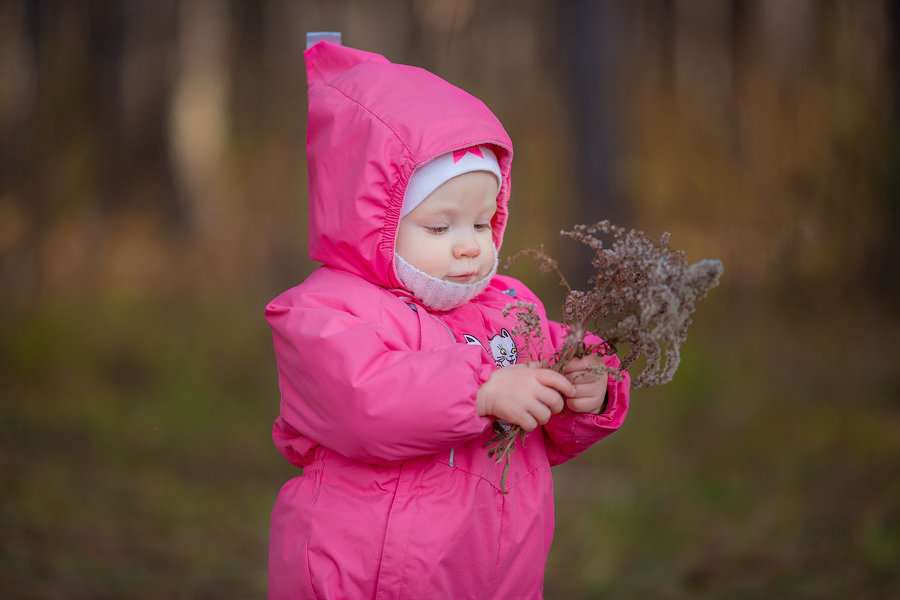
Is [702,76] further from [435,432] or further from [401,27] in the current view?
[435,432]

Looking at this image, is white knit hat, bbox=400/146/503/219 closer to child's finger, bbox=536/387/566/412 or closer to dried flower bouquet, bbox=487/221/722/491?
dried flower bouquet, bbox=487/221/722/491

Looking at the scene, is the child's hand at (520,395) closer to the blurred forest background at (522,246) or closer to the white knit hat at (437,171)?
the white knit hat at (437,171)

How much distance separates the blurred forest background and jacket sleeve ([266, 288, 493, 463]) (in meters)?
2.51

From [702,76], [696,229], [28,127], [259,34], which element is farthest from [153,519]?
[702,76]

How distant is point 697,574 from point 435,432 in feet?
9.14

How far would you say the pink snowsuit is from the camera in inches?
→ 65.8

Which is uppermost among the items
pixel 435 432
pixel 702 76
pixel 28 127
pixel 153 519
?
pixel 702 76

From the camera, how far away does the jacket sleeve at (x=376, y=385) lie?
1.64 metres

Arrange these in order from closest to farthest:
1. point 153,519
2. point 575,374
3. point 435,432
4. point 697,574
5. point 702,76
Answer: point 435,432 → point 575,374 → point 697,574 → point 153,519 → point 702,76

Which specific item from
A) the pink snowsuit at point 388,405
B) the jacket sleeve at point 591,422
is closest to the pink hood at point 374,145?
the pink snowsuit at point 388,405

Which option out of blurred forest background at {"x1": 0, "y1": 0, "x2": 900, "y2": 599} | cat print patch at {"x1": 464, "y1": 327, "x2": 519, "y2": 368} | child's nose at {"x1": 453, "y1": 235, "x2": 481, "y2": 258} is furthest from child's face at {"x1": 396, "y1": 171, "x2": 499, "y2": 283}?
blurred forest background at {"x1": 0, "y1": 0, "x2": 900, "y2": 599}

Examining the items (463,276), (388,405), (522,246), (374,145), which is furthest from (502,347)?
(522,246)

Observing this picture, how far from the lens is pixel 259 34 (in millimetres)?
5641

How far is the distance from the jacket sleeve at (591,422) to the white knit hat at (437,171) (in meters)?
0.50
